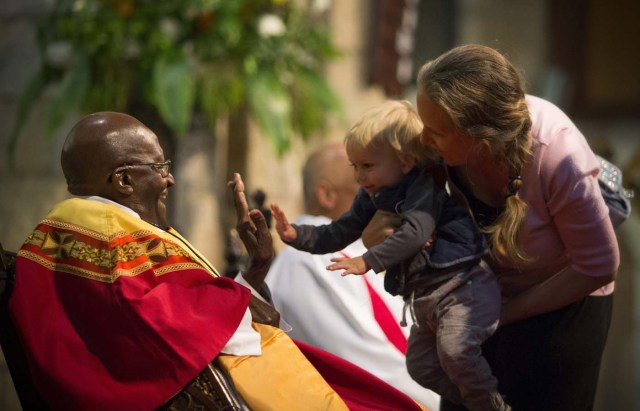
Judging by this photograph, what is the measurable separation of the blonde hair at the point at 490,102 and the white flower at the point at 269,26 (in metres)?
3.34

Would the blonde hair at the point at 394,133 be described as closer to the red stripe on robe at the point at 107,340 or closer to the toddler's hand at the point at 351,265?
the toddler's hand at the point at 351,265

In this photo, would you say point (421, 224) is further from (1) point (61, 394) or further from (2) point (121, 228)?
(1) point (61, 394)

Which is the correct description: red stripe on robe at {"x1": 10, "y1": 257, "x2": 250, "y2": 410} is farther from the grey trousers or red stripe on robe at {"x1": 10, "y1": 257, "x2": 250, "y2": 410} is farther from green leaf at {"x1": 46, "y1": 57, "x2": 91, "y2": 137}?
green leaf at {"x1": 46, "y1": 57, "x2": 91, "y2": 137}

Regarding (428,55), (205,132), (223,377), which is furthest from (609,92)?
(223,377)

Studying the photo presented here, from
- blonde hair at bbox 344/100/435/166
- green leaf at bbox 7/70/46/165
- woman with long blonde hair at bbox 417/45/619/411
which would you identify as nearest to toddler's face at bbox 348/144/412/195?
blonde hair at bbox 344/100/435/166

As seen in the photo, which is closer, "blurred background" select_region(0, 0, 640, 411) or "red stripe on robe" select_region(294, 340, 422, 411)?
"red stripe on robe" select_region(294, 340, 422, 411)

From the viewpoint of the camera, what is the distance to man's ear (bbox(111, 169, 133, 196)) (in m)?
3.21

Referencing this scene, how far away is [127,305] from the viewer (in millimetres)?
3033

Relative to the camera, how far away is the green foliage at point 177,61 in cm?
620

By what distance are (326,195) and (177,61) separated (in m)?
1.49

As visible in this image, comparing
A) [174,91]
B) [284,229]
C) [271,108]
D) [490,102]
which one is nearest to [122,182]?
[284,229]

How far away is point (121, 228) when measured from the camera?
3145mm

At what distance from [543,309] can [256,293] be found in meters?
0.78

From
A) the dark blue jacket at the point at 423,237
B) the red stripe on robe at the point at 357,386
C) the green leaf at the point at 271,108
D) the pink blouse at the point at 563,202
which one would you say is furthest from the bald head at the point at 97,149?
the green leaf at the point at 271,108
